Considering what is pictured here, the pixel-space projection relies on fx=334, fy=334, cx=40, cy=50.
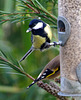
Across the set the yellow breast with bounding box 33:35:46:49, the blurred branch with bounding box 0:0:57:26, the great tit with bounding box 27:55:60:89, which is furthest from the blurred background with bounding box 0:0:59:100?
the yellow breast with bounding box 33:35:46:49

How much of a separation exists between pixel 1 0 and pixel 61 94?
9.56 ft

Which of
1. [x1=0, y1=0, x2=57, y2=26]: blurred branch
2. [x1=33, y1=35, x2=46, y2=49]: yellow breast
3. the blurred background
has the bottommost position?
the blurred background

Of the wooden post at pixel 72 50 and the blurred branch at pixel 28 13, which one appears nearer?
the wooden post at pixel 72 50

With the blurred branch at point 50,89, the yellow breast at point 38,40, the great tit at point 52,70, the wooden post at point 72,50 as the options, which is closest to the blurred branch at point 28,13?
the wooden post at point 72,50

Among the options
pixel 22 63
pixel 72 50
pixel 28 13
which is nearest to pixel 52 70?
pixel 72 50

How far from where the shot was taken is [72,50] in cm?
326

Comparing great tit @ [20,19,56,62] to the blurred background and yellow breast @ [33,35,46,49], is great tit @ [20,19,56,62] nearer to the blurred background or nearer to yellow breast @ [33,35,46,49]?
yellow breast @ [33,35,46,49]

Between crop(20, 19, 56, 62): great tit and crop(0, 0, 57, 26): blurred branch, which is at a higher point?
crop(0, 0, 57, 26): blurred branch

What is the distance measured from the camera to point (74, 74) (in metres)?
3.26

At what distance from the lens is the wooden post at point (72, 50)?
3.23 m

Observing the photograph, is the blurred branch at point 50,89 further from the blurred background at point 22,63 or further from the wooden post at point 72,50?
the blurred background at point 22,63

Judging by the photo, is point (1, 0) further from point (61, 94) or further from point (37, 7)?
point (61, 94)

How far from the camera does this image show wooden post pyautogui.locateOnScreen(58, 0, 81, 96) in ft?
10.6

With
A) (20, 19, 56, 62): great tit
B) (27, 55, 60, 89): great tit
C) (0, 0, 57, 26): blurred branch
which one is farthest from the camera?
(27, 55, 60, 89): great tit
